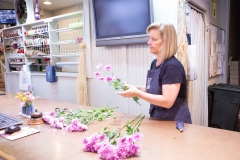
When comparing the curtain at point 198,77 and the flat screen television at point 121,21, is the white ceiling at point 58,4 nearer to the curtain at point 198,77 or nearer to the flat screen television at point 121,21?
the flat screen television at point 121,21

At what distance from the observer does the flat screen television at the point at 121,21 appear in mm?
2189

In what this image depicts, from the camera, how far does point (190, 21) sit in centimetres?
228

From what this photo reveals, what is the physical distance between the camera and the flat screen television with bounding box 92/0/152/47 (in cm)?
219

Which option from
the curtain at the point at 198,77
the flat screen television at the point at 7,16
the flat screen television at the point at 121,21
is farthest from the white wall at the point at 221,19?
the flat screen television at the point at 7,16

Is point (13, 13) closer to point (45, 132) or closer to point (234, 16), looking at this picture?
point (45, 132)

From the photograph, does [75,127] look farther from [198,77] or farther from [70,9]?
[70,9]

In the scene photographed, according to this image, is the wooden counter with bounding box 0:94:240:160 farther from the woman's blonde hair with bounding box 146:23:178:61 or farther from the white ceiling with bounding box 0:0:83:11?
the white ceiling with bounding box 0:0:83:11

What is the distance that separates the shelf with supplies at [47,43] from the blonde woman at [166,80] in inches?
69.5

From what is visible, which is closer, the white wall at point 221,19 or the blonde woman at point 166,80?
the blonde woman at point 166,80

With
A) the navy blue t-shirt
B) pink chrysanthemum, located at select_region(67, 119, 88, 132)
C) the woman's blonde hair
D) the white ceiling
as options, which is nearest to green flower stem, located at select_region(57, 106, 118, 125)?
pink chrysanthemum, located at select_region(67, 119, 88, 132)

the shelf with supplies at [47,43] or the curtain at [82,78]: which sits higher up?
the shelf with supplies at [47,43]

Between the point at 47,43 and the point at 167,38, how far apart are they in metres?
2.68

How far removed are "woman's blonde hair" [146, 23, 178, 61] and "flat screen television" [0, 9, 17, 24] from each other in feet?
12.3

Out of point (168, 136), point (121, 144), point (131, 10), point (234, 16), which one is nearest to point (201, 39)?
point (131, 10)
